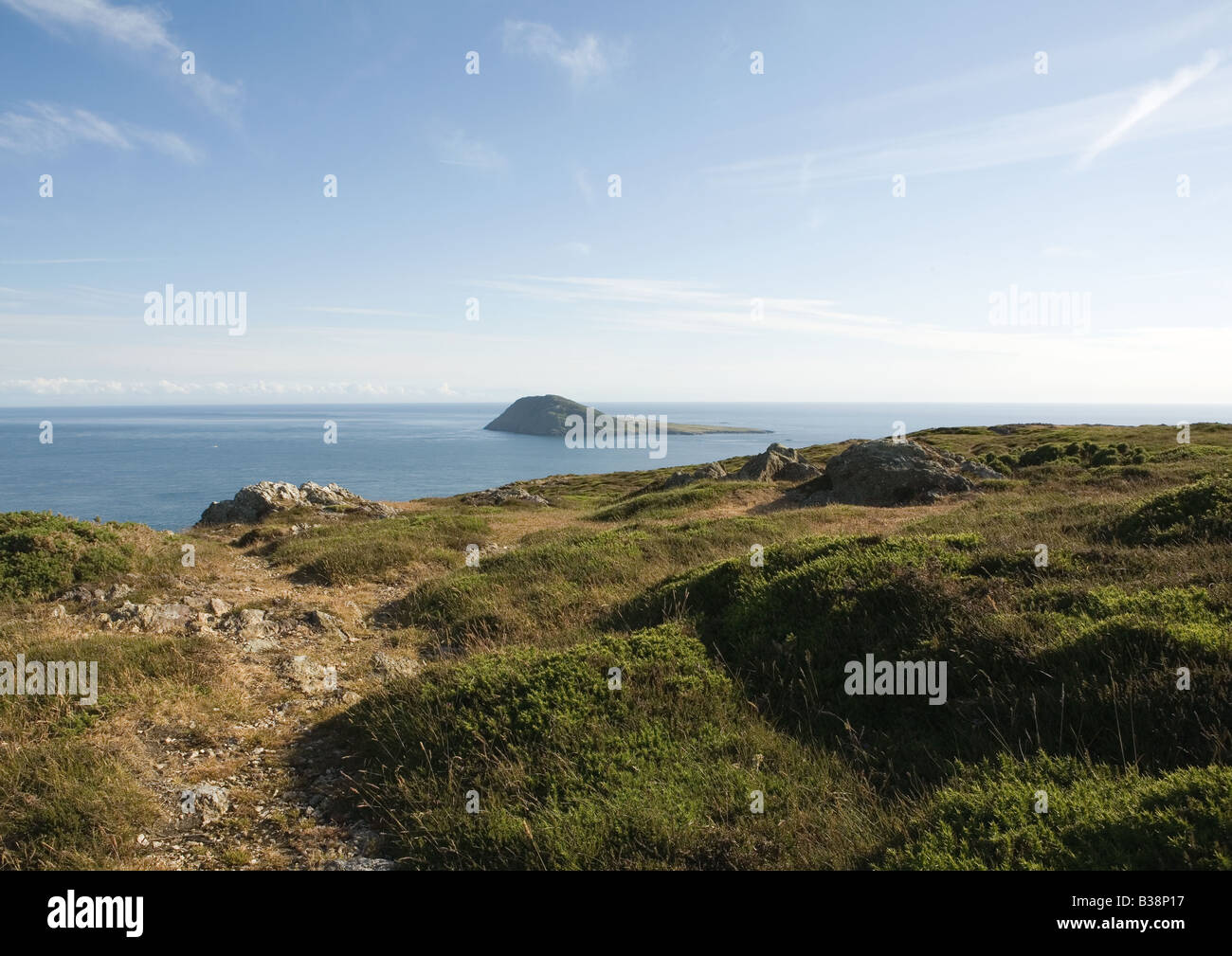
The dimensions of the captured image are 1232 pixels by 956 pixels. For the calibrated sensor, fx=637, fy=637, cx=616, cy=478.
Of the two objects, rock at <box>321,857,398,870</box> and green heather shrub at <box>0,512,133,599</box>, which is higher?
green heather shrub at <box>0,512,133,599</box>

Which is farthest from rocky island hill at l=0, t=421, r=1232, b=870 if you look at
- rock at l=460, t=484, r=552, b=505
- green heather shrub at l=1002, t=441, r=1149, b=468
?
rock at l=460, t=484, r=552, b=505

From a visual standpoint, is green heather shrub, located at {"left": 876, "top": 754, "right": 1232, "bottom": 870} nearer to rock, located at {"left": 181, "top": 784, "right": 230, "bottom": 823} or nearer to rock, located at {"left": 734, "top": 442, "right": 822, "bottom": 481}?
rock, located at {"left": 181, "top": 784, "right": 230, "bottom": 823}

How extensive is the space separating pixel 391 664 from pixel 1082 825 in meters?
9.43

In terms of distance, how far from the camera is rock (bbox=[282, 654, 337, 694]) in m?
9.80

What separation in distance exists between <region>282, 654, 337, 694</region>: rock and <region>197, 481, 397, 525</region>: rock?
23.5m

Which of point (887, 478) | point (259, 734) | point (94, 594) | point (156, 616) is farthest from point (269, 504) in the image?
point (887, 478)

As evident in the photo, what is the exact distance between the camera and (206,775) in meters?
6.96

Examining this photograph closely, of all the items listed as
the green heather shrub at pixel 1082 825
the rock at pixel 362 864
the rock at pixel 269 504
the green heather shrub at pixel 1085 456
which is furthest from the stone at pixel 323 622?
the green heather shrub at pixel 1085 456

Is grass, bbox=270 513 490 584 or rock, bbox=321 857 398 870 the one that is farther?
grass, bbox=270 513 490 584

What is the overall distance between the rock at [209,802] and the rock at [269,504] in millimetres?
27716

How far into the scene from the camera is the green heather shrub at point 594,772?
17.1 feet
